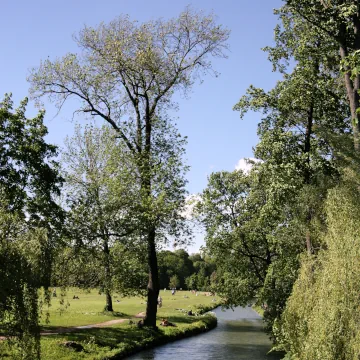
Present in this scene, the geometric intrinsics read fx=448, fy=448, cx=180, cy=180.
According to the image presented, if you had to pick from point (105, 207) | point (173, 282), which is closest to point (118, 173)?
point (105, 207)

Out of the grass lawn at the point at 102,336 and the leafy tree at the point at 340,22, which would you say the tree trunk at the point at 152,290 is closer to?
the grass lawn at the point at 102,336

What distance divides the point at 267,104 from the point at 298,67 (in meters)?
2.79

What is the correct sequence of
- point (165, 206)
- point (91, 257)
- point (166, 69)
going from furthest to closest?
point (166, 69)
point (165, 206)
point (91, 257)

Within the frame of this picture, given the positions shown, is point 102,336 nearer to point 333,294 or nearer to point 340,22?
point 333,294

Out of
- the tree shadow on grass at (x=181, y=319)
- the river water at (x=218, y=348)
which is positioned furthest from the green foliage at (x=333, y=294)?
the tree shadow on grass at (x=181, y=319)

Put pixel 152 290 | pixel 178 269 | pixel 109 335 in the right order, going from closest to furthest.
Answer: pixel 109 335
pixel 152 290
pixel 178 269

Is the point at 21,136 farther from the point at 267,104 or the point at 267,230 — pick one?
the point at 267,230

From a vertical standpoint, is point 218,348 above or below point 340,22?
below

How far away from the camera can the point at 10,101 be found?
23.2m

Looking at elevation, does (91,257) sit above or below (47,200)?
below

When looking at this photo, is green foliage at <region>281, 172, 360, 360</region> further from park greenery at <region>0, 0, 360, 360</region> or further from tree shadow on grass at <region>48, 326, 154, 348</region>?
tree shadow on grass at <region>48, 326, 154, 348</region>

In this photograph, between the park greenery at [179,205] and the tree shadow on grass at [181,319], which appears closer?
the park greenery at [179,205]

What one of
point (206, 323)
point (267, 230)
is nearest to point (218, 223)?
point (267, 230)

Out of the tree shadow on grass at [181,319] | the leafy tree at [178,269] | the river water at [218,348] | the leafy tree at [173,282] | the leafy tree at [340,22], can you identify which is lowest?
the river water at [218,348]
